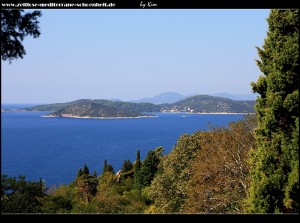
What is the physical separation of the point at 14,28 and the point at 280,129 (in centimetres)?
427

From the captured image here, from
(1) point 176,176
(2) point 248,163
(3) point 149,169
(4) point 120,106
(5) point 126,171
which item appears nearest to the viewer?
(2) point 248,163

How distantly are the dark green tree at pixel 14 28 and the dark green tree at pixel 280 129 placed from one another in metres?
3.85

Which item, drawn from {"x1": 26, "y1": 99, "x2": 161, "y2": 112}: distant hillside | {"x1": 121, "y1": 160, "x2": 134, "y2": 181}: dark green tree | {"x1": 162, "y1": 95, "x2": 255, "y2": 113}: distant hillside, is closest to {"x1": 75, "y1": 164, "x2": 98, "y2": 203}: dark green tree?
{"x1": 121, "y1": 160, "x2": 134, "y2": 181}: dark green tree

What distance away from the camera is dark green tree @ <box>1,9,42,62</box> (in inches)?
125

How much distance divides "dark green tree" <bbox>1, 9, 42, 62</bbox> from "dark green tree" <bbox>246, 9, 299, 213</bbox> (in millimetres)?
3846

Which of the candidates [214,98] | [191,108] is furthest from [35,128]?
[214,98]

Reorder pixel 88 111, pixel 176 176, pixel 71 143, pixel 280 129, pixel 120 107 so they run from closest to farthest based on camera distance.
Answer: pixel 280 129
pixel 176 176
pixel 71 143
pixel 88 111
pixel 120 107

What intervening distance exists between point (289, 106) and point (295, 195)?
1345 mm

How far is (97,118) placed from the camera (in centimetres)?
10300

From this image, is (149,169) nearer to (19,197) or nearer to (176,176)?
(176,176)

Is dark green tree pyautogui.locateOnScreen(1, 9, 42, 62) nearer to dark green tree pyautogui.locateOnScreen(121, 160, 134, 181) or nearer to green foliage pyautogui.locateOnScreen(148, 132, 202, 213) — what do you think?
green foliage pyautogui.locateOnScreen(148, 132, 202, 213)

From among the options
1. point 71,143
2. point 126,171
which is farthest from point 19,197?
point 71,143

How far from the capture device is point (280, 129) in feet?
18.3

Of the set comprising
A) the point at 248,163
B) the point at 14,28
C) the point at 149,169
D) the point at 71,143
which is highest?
the point at 14,28
